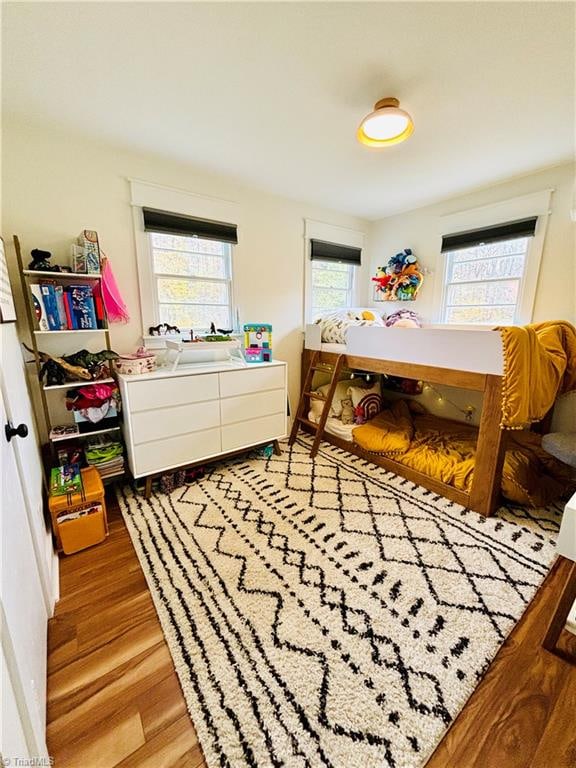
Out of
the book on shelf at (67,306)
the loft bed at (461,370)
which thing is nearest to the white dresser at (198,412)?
the book on shelf at (67,306)

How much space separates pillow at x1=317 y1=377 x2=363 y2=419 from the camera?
10.8 ft

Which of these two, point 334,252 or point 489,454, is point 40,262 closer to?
point 334,252

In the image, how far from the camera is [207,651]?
121cm

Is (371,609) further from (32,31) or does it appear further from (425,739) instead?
(32,31)

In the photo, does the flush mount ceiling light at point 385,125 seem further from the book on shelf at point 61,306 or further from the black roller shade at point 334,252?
the book on shelf at point 61,306

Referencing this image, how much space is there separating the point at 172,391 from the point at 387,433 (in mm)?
1934

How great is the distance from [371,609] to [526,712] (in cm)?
56

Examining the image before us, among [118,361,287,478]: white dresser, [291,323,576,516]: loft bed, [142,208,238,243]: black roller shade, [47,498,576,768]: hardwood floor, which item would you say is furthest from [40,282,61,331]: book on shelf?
[291,323,576,516]: loft bed

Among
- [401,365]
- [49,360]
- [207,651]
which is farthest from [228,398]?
[207,651]

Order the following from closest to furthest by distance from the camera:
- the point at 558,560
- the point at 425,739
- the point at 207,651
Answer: the point at 425,739 → the point at 207,651 → the point at 558,560

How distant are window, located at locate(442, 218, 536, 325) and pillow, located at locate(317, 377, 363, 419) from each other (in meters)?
1.22

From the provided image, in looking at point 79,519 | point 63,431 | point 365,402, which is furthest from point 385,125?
point 79,519

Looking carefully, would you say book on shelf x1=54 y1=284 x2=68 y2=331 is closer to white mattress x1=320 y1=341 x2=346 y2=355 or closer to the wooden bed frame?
white mattress x1=320 y1=341 x2=346 y2=355

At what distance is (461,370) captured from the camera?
2062 millimetres
